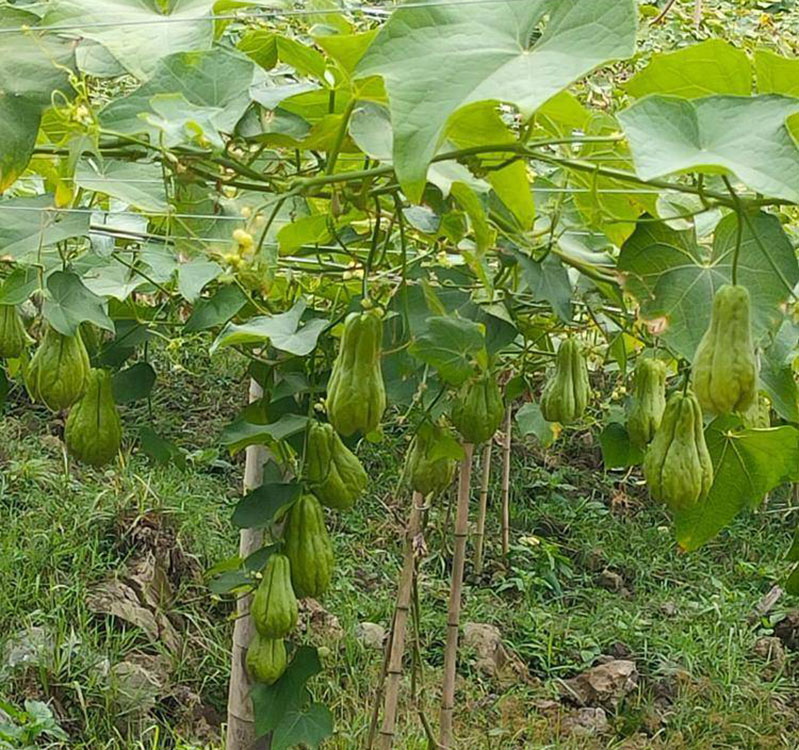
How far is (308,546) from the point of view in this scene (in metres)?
1.27

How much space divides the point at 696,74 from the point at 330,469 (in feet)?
2.13

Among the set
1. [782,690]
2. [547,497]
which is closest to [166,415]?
[547,497]

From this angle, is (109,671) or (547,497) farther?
(547,497)

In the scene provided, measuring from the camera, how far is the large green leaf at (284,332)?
1.09 m

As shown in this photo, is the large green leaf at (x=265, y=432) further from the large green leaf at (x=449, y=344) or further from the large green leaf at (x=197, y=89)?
the large green leaf at (x=197, y=89)

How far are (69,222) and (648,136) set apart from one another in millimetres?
568

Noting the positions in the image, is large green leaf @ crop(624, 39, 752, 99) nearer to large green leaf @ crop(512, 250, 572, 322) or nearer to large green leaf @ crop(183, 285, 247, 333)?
large green leaf @ crop(512, 250, 572, 322)

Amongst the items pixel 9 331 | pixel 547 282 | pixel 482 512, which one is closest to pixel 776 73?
pixel 547 282

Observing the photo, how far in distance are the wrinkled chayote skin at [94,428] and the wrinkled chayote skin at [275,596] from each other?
0.21m

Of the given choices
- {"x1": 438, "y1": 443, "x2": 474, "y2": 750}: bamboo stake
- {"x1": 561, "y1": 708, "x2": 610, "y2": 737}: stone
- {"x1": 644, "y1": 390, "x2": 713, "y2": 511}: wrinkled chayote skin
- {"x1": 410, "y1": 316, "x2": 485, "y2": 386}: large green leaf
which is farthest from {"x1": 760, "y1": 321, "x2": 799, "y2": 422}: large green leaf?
{"x1": 561, "y1": 708, "x2": 610, "y2": 737}: stone

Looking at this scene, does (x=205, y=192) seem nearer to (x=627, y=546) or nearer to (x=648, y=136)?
(x=648, y=136)

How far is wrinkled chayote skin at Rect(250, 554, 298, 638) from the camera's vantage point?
1276 mm

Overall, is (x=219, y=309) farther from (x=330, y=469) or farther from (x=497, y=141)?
(x=497, y=141)

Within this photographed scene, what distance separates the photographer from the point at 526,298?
1.21 meters
